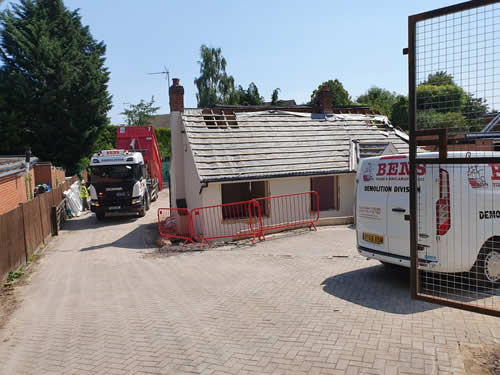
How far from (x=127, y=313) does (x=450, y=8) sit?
20.5 ft

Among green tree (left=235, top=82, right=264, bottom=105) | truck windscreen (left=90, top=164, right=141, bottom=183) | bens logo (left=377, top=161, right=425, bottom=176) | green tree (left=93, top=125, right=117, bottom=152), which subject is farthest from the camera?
green tree (left=235, top=82, right=264, bottom=105)

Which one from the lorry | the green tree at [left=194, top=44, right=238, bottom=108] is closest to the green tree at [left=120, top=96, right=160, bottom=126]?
the green tree at [left=194, top=44, right=238, bottom=108]

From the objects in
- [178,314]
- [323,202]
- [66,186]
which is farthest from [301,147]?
[66,186]

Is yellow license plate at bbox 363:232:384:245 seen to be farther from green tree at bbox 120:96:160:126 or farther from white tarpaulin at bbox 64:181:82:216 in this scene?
green tree at bbox 120:96:160:126

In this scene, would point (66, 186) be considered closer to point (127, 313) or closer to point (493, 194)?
point (127, 313)

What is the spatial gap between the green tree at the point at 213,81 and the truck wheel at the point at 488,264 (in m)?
46.7

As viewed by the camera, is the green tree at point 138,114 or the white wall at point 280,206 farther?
the green tree at point 138,114

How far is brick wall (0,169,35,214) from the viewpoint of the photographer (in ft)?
46.4

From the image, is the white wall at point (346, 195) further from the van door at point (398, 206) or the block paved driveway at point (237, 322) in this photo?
the van door at point (398, 206)

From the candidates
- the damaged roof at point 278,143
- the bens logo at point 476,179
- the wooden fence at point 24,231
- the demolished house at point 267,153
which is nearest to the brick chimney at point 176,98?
the demolished house at point 267,153

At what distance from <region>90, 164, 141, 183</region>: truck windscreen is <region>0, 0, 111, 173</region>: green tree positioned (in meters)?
13.3

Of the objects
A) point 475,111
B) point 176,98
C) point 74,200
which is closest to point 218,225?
point 176,98

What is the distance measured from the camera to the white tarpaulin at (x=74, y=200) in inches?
802

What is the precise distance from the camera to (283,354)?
4984 mm
